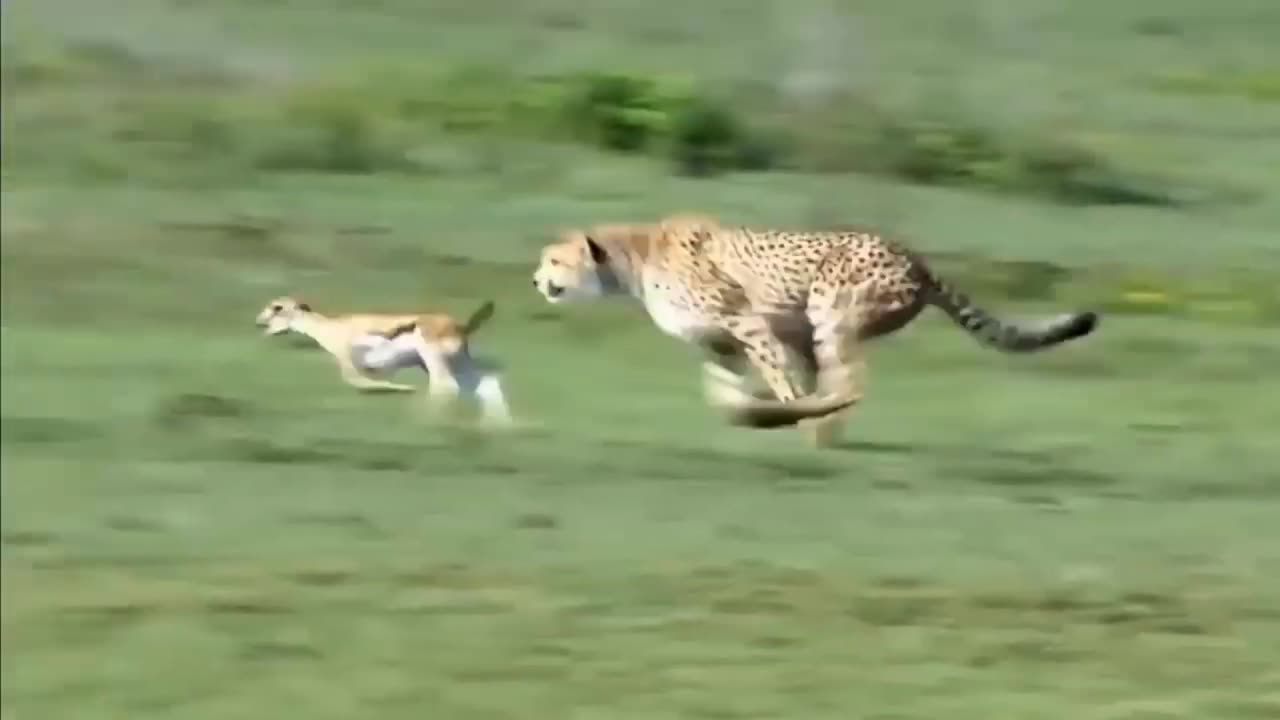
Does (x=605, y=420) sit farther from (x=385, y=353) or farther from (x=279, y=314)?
(x=279, y=314)

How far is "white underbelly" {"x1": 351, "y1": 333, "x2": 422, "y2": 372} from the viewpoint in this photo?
12.9 ft

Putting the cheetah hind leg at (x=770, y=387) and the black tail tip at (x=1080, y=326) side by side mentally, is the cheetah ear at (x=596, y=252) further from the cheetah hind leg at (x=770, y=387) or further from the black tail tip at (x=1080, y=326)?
the black tail tip at (x=1080, y=326)

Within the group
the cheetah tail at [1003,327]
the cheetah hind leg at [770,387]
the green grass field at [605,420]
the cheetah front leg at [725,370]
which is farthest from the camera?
the cheetah tail at [1003,327]

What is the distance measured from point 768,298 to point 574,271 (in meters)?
0.26

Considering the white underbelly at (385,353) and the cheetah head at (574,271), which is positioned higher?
the cheetah head at (574,271)

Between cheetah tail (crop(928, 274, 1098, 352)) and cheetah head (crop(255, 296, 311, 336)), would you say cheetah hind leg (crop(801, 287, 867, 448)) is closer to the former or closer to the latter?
cheetah tail (crop(928, 274, 1098, 352))

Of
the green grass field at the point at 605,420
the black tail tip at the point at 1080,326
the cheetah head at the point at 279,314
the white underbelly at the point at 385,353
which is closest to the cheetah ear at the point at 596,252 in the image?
the green grass field at the point at 605,420

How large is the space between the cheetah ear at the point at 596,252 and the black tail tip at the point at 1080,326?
31.0 inches

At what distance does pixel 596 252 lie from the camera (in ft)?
12.7

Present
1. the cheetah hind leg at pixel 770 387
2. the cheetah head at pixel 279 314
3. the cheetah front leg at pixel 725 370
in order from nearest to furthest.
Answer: the cheetah hind leg at pixel 770 387 < the cheetah front leg at pixel 725 370 < the cheetah head at pixel 279 314

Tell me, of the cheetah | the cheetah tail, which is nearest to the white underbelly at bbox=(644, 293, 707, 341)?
the cheetah

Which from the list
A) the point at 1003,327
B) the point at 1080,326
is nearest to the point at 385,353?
the point at 1003,327

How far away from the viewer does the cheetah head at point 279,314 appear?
13.9ft

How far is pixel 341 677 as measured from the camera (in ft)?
10.5
